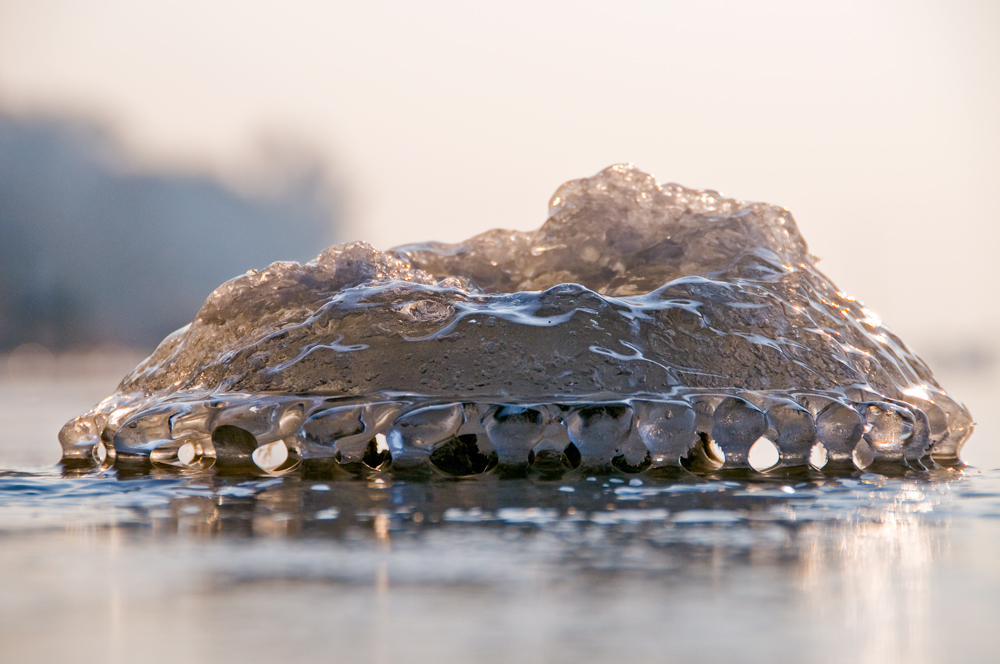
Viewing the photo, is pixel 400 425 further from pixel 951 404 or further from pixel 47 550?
pixel 951 404

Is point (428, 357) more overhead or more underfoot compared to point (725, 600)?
more overhead

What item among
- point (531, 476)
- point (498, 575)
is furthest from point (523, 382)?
point (498, 575)

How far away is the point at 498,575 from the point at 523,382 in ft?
2.82

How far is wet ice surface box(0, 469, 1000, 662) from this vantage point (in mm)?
626

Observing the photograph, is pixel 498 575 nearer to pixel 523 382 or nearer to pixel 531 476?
pixel 531 476

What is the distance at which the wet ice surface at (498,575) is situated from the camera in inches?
24.7

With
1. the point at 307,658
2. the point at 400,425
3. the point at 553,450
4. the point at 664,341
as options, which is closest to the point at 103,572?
the point at 307,658

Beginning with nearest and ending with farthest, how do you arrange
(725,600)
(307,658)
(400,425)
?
(307,658) → (725,600) → (400,425)

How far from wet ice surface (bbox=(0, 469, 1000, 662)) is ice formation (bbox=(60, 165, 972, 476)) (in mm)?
197

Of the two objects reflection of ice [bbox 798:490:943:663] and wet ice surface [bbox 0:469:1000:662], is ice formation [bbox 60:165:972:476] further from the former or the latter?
reflection of ice [bbox 798:490:943:663]

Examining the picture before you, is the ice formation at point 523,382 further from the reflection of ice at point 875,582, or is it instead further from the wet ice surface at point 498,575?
the reflection of ice at point 875,582

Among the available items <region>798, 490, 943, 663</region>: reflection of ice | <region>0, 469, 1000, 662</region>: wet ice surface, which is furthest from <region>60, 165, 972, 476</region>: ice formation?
<region>798, 490, 943, 663</region>: reflection of ice

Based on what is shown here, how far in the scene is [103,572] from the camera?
85 cm

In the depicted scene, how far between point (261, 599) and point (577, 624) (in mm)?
261
